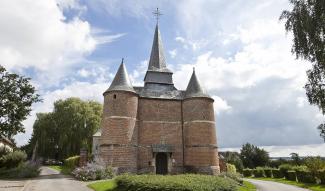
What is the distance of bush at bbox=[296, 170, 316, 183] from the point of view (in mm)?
25423

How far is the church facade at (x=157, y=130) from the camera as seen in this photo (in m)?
27.6

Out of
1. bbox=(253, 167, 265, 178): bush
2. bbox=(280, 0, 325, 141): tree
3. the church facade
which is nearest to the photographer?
bbox=(280, 0, 325, 141): tree

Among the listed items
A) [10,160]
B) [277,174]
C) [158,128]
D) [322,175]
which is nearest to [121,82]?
[158,128]

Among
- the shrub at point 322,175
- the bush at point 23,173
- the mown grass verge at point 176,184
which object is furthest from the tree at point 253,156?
the bush at point 23,173

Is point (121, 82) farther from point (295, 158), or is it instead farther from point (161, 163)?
point (295, 158)

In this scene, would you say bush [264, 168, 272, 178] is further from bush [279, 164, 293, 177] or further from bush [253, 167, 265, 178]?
bush [279, 164, 293, 177]

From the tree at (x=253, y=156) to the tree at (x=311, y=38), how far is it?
131 feet

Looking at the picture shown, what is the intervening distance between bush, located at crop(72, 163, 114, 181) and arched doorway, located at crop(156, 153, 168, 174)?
6523 mm

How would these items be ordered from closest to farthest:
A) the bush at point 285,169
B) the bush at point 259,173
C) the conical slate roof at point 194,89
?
the conical slate roof at point 194,89
the bush at point 285,169
the bush at point 259,173

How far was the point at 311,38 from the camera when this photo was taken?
13773 mm

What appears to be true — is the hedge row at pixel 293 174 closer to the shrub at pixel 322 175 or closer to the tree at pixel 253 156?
the shrub at pixel 322 175

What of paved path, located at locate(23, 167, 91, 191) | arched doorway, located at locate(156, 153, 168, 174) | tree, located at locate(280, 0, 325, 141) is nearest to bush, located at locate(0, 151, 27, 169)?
paved path, located at locate(23, 167, 91, 191)

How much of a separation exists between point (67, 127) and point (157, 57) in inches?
808

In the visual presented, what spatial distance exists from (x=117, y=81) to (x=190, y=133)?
403 inches
